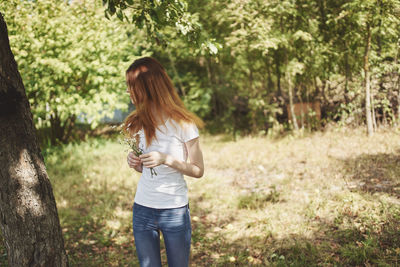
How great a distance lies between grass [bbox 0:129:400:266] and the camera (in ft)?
11.0

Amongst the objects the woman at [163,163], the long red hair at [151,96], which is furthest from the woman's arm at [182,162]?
the long red hair at [151,96]

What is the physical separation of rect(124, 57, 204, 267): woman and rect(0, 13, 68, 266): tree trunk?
77 cm

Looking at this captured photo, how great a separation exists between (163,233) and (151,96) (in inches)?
32.6

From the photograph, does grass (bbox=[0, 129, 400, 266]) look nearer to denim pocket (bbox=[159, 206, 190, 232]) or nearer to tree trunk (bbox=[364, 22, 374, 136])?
tree trunk (bbox=[364, 22, 374, 136])

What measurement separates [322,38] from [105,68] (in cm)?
503

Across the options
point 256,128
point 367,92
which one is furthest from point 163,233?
point 256,128

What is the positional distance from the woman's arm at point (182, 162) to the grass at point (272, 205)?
67.9 inches

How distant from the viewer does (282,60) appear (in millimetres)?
8164

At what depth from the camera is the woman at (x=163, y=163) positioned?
6.37 ft

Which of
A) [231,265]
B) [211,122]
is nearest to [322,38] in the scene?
[211,122]

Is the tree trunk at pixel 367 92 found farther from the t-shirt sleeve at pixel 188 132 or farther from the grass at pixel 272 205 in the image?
the t-shirt sleeve at pixel 188 132

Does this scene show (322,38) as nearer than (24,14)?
No

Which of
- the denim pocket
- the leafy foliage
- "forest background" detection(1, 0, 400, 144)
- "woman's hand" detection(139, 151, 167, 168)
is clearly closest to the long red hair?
"woman's hand" detection(139, 151, 167, 168)

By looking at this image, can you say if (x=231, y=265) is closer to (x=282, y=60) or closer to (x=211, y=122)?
(x=282, y=60)
